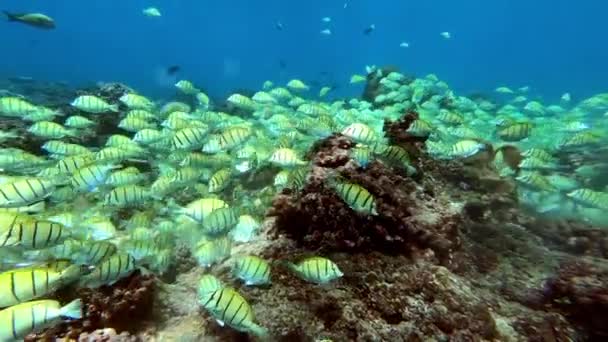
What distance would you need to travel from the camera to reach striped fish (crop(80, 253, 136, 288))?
4.07 meters

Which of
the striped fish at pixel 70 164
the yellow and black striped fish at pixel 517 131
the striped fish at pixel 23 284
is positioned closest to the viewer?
the striped fish at pixel 23 284

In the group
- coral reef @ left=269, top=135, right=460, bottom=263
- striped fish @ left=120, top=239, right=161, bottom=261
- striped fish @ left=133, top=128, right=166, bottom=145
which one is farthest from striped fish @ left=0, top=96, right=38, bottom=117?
coral reef @ left=269, top=135, right=460, bottom=263

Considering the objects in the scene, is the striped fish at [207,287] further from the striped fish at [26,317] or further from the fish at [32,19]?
the fish at [32,19]

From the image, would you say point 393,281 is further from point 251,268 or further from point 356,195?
point 251,268

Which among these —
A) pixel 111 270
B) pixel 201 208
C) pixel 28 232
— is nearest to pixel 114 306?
pixel 111 270

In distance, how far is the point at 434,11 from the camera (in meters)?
116

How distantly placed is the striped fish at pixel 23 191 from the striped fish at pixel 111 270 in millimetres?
1002

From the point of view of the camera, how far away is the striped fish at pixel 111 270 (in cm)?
407

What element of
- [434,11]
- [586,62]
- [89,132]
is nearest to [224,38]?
[434,11]

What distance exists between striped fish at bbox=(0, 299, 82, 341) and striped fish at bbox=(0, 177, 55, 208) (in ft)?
5.61

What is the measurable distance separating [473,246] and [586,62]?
409ft

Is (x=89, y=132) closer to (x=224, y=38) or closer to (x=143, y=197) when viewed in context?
(x=143, y=197)

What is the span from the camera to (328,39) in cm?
13325

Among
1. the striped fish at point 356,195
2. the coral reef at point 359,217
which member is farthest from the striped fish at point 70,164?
the striped fish at point 356,195
